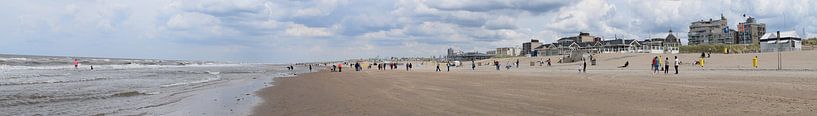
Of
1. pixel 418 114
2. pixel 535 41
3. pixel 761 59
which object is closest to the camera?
pixel 418 114

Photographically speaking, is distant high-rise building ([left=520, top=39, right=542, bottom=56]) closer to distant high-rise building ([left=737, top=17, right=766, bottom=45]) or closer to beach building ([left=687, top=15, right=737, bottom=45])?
beach building ([left=687, top=15, right=737, bottom=45])

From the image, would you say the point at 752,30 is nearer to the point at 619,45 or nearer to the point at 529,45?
the point at 619,45

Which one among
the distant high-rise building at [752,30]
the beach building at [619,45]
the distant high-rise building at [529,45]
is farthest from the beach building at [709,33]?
the distant high-rise building at [529,45]

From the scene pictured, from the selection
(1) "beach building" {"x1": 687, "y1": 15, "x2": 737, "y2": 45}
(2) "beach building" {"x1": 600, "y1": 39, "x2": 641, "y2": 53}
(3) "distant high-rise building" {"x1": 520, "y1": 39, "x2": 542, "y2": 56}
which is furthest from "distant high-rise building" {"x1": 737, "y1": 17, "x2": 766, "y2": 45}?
(3) "distant high-rise building" {"x1": 520, "y1": 39, "x2": 542, "y2": 56}

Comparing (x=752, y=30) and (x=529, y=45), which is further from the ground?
(x=752, y=30)

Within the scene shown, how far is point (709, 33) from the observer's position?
11856 centimetres

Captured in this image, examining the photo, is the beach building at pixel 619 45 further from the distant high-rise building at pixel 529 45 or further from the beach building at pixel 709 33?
the distant high-rise building at pixel 529 45

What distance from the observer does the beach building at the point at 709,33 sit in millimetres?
116250

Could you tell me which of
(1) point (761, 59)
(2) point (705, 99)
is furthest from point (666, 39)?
(2) point (705, 99)

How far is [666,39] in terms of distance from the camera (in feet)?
349

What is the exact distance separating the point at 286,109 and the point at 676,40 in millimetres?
107759

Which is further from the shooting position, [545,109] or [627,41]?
[627,41]

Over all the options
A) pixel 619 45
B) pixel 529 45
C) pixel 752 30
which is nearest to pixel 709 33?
pixel 752 30

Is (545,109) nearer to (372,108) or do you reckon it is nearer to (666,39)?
(372,108)
